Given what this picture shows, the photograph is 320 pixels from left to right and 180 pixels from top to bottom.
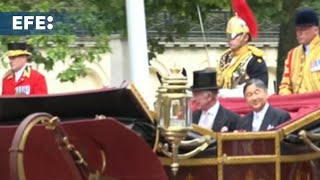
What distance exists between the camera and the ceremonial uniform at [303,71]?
597 centimetres

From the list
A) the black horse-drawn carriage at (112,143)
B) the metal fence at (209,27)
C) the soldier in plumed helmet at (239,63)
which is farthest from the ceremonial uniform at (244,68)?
the metal fence at (209,27)

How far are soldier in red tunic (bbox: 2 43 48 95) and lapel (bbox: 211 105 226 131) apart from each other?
2.23 m

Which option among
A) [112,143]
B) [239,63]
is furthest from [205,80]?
[112,143]

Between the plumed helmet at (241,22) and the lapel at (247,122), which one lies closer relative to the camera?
the lapel at (247,122)

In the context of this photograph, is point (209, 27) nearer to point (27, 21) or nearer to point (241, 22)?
point (27, 21)

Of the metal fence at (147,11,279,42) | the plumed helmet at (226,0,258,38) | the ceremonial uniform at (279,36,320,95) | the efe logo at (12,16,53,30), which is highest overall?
the plumed helmet at (226,0,258,38)

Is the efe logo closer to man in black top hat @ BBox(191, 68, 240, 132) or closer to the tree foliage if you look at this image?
the tree foliage

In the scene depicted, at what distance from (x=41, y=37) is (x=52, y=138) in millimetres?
4835

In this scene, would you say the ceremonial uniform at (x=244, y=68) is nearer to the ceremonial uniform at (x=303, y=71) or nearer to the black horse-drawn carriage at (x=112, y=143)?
the ceremonial uniform at (x=303, y=71)

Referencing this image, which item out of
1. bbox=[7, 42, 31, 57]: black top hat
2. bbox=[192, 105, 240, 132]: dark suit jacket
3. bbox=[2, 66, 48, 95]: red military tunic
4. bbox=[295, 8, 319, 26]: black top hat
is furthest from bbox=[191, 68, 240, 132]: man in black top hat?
bbox=[7, 42, 31, 57]: black top hat

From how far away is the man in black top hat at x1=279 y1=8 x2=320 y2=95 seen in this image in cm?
589

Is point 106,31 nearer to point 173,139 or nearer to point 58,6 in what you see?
point 58,6

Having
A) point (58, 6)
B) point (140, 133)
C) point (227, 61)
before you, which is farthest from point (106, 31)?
point (140, 133)

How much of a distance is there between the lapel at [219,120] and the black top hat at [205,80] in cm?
12
